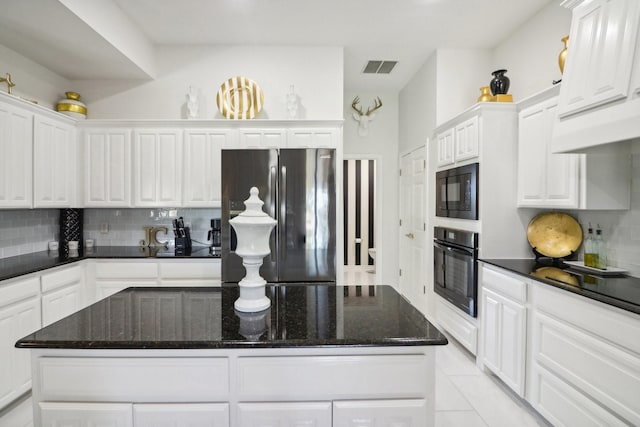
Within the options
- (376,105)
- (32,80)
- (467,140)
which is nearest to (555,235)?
(467,140)

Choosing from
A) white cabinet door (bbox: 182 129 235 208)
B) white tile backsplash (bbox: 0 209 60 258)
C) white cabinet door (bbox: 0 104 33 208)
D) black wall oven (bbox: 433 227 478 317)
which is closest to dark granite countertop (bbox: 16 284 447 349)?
black wall oven (bbox: 433 227 478 317)

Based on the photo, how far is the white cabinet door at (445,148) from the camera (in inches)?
130

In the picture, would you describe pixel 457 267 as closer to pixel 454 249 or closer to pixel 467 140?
pixel 454 249

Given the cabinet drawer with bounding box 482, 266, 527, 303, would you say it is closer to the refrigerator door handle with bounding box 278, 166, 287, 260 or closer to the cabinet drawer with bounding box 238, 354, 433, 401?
the cabinet drawer with bounding box 238, 354, 433, 401

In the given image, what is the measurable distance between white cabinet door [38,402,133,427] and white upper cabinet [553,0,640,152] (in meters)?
2.39

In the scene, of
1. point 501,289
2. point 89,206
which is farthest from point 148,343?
point 89,206

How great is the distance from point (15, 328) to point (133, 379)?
1.81 metres

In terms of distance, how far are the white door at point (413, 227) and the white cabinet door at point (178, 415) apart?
333cm

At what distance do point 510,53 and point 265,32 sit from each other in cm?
252

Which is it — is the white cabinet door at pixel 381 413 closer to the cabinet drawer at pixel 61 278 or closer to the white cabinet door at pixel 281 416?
the white cabinet door at pixel 281 416

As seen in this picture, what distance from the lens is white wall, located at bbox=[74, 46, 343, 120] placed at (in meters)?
3.70

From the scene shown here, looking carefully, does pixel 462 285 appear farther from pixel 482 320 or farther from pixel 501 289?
pixel 501 289

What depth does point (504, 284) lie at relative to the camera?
2.39 metres

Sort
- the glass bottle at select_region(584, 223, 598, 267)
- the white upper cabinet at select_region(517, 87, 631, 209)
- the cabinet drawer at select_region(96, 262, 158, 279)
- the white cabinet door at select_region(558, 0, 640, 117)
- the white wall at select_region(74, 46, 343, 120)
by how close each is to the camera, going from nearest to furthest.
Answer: the white cabinet door at select_region(558, 0, 640, 117)
the white upper cabinet at select_region(517, 87, 631, 209)
the glass bottle at select_region(584, 223, 598, 267)
the cabinet drawer at select_region(96, 262, 158, 279)
the white wall at select_region(74, 46, 343, 120)
